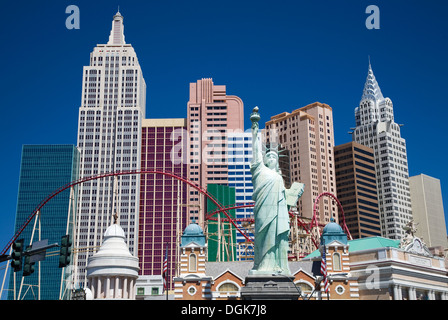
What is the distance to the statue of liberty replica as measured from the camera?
41562 millimetres

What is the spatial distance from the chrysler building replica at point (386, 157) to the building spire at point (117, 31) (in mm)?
64266

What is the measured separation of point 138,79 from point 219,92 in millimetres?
19713

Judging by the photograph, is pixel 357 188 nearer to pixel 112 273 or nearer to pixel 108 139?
pixel 108 139

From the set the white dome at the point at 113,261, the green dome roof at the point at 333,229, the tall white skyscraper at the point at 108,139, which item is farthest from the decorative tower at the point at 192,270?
the tall white skyscraper at the point at 108,139

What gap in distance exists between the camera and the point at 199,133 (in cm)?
12581

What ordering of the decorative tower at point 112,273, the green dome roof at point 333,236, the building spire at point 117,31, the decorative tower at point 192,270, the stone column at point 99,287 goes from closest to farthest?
the decorative tower at point 192,270 → the stone column at point 99,287 → the decorative tower at point 112,273 → the green dome roof at point 333,236 → the building spire at point 117,31

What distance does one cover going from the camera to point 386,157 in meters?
135

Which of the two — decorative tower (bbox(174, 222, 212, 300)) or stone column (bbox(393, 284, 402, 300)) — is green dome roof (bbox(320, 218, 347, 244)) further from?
decorative tower (bbox(174, 222, 212, 300))

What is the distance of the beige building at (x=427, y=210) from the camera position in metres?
147

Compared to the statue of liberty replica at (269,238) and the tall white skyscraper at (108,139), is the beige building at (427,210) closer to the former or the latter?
the tall white skyscraper at (108,139)

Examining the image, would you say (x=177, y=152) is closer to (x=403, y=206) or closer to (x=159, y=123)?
(x=159, y=123)

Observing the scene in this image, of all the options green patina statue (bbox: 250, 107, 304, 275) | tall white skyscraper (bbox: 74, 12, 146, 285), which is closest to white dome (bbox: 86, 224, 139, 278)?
green patina statue (bbox: 250, 107, 304, 275)

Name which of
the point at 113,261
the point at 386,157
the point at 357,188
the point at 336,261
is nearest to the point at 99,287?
the point at 113,261
